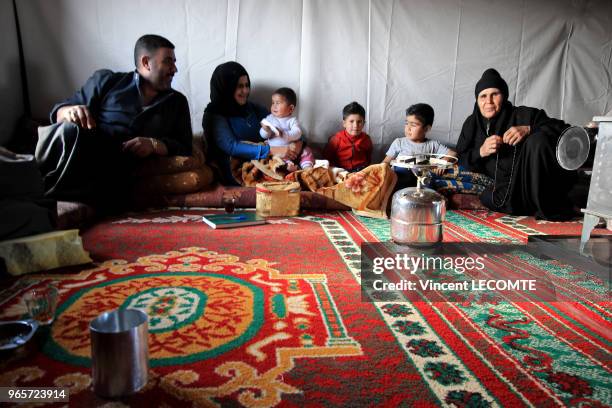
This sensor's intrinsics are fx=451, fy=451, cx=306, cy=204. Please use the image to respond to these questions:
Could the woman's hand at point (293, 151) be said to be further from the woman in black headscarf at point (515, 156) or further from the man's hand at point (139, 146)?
the woman in black headscarf at point (515, 156)

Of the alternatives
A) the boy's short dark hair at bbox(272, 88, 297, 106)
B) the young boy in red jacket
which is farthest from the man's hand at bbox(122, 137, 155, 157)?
the young boy in red jacket

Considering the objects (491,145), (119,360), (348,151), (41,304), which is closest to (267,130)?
(348,151)

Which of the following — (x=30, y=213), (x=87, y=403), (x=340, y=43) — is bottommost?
(x=87, y=403)

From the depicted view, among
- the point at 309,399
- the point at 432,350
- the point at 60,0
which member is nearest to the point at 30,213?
the point at 309,399

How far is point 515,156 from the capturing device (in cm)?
350

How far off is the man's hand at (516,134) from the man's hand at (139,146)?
2662 mm

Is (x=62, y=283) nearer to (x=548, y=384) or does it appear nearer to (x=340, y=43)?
(x=548, y=384)

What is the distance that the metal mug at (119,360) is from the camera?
1.01 m

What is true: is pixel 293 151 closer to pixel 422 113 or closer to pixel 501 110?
pixel 422 113

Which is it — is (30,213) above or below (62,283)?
above

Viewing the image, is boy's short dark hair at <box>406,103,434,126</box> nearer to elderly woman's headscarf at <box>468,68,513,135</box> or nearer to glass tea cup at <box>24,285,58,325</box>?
elderly woman's headscarf at <box>468,68,513,135</box>

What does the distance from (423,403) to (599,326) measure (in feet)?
2.78

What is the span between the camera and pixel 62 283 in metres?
1.76

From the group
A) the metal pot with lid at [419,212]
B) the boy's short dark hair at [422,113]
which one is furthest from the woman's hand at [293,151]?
the metal pot with lid at [419,212]
